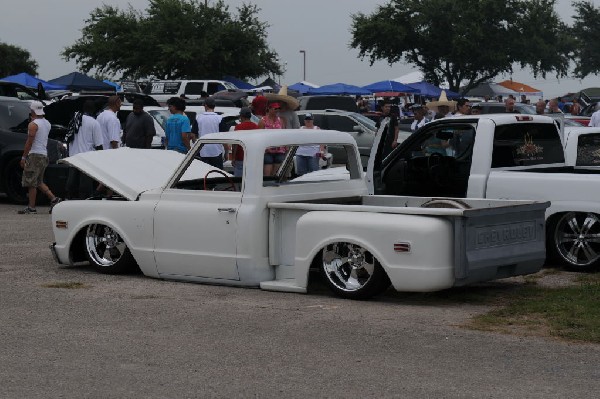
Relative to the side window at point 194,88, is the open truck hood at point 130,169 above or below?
below

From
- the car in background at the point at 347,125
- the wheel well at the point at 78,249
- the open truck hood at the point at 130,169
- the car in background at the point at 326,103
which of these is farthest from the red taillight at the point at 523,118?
the car in background at the point at 326,103

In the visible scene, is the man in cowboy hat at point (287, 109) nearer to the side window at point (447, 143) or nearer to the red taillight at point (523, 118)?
the side window at point (447, 143)

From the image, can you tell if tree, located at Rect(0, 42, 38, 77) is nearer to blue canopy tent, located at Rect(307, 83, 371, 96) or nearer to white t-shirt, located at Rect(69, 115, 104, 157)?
blue canopy tent, located at Rect(307, 83, 371, 96)

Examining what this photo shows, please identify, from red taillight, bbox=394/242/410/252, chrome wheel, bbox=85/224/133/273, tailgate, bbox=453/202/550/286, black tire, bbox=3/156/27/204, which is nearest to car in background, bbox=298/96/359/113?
black tire, bbox=3/156/27/204

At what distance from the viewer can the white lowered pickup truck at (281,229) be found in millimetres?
9758

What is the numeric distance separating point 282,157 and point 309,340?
11.3 ft

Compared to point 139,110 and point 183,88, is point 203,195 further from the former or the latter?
point 183,88

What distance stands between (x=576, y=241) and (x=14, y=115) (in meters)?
11.5

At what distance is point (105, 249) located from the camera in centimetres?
1184

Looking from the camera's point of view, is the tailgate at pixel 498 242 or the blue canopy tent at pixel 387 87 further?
the blue canopy tent at pixel 387 87

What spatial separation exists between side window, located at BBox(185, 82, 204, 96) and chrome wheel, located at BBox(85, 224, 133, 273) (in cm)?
3415

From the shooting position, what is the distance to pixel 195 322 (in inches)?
361

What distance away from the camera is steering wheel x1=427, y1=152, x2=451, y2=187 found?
12.5m

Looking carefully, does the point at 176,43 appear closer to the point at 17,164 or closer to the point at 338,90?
the point at 338,90
